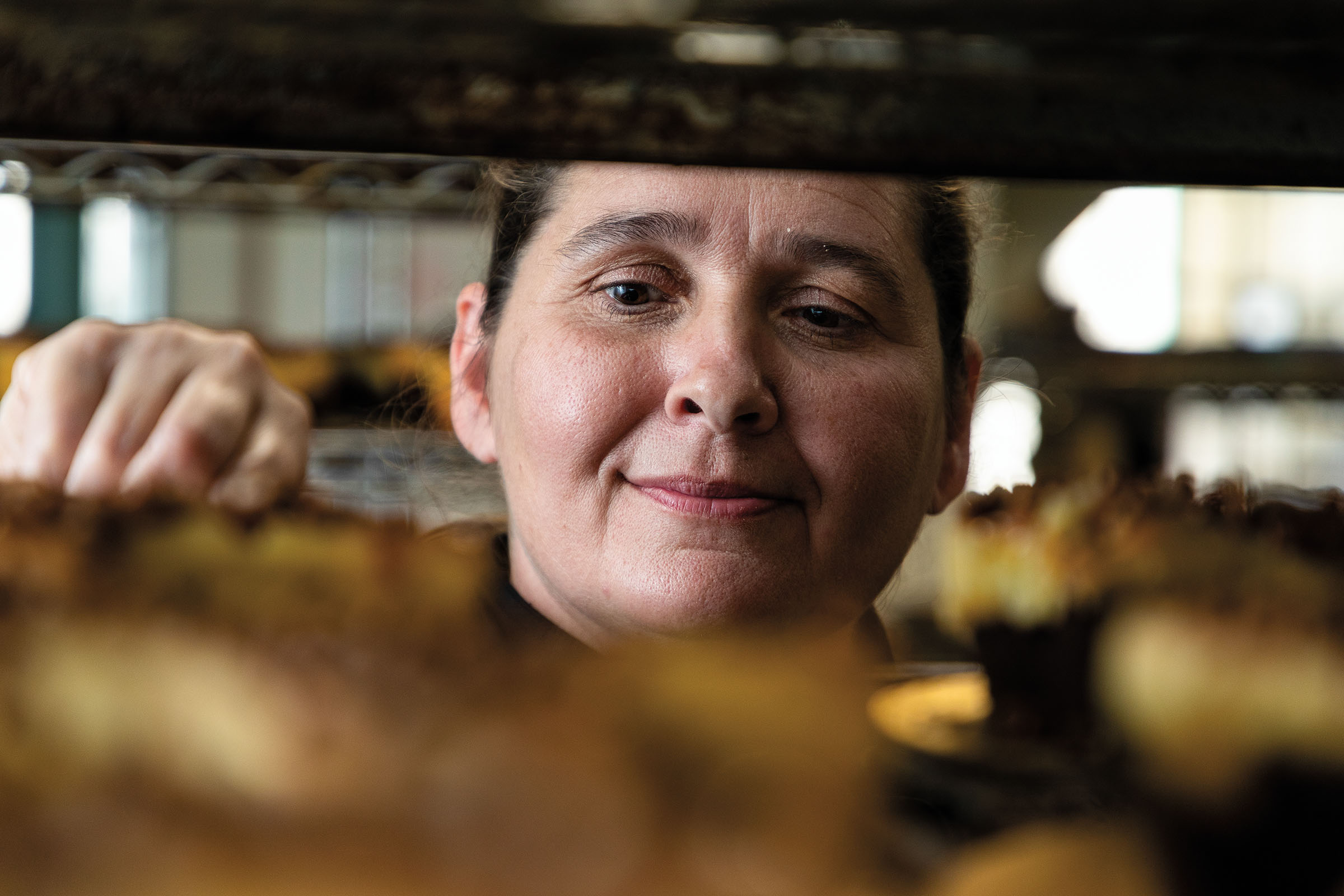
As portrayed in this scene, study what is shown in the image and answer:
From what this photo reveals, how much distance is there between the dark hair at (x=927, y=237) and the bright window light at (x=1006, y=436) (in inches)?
13.1

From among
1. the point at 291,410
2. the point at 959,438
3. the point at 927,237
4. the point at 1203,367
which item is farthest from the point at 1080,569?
the point at 1203,367

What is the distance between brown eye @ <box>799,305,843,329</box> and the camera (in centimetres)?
56

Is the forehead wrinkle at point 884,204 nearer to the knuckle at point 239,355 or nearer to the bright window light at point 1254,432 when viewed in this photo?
the knuckle at point 239,355

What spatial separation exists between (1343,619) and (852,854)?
0.18m

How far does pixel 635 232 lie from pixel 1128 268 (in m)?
4.41

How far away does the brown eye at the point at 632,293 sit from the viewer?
1.91 ft

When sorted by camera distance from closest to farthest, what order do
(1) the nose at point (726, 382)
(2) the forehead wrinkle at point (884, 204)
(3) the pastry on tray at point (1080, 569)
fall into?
(3) the pastry on tray at point (1080, 569), (1) the nose at point (726, 382), (2) the forehead wrinkle at point (884, 204)

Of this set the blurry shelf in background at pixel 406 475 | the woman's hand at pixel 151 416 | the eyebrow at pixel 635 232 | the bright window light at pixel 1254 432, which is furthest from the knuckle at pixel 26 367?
the bright window light at pixel 1254 432

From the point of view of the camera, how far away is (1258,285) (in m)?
4.65

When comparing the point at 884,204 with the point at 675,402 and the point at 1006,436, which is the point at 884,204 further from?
the point at 1006,436

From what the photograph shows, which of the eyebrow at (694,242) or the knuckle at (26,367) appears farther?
the knuckle at (26,367)

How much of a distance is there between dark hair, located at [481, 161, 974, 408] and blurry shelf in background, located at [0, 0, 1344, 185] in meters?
0.49

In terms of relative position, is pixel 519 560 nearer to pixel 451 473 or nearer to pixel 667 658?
pixel 667 658

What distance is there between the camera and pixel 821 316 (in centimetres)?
57
